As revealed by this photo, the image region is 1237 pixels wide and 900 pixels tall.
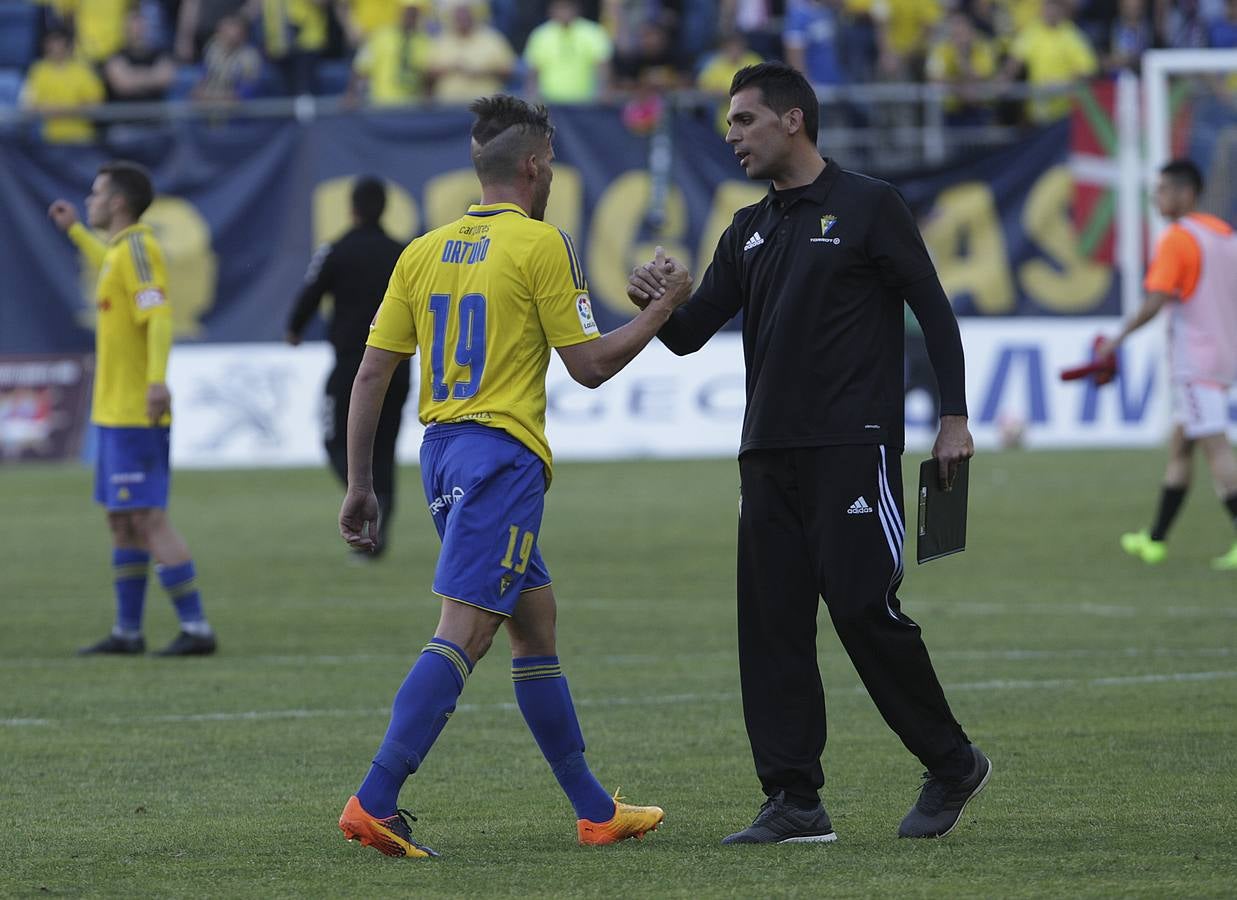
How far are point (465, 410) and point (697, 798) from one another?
1659 mm

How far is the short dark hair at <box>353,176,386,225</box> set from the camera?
15.2 meters

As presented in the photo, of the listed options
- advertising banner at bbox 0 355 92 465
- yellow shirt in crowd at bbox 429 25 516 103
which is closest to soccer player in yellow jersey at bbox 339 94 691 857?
advertising banner at bbox 0 355 92 465

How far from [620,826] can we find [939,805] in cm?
91

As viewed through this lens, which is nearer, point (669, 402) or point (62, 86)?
point (669, 402)

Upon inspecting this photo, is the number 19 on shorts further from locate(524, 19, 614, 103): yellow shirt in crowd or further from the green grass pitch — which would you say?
locate(524, 19, 614, 103): yellow shirt in crowd

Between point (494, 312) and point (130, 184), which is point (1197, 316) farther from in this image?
point (494, 312)

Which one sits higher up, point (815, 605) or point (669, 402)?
point (815, 605)

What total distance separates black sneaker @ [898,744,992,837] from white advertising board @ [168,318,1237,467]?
16417 mm

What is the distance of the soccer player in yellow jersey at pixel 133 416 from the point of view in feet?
35.2

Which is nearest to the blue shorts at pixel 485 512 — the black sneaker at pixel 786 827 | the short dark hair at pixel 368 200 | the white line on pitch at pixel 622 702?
the black sneaker at pixel 786 827

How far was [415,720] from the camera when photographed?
19.5 ft

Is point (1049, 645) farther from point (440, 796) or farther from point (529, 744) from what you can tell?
point (440, 796)

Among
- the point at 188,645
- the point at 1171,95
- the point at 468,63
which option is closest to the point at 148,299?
the point at 188,645

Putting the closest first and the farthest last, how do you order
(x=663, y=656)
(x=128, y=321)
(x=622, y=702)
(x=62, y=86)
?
(x=622, y=702)
(x=663, y=656)
(x=128, y=321)
(x=62, y=86)
